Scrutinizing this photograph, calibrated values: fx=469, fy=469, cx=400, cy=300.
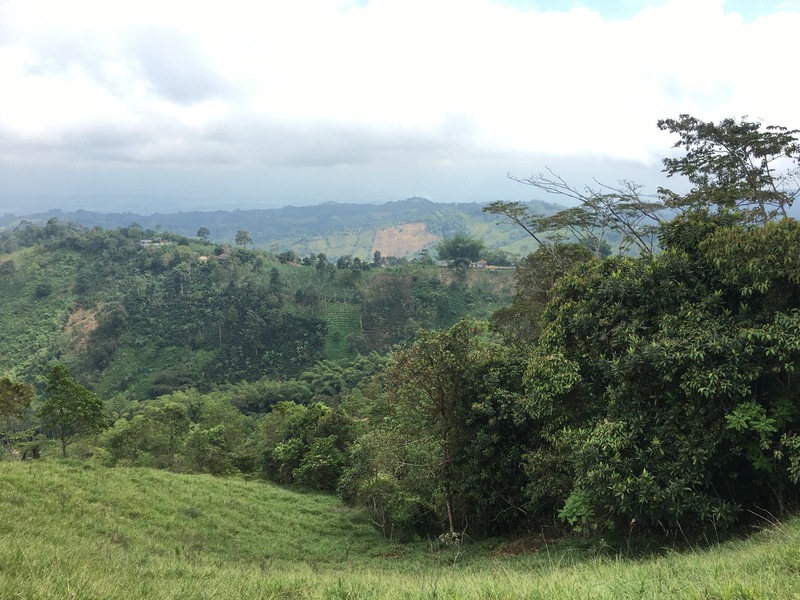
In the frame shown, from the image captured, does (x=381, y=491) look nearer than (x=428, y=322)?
Yes

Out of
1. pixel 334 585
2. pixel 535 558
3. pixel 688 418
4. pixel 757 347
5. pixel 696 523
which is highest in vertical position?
pixel 757 347

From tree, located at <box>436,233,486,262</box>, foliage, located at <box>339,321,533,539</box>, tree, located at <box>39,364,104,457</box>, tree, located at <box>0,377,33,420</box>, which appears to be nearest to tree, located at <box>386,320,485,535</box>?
foliage, located at <box>339,321,533,539</box>

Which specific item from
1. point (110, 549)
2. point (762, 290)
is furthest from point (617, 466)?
point (110, 549)

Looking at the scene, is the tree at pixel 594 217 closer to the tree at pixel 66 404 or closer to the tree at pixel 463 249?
the tree at pixel 66 404

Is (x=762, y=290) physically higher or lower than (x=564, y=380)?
higher

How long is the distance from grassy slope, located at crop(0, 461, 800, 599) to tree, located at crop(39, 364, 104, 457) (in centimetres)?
503

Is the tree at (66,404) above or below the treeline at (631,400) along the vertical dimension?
below

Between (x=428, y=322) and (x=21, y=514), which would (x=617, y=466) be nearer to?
(x=21, y=514)

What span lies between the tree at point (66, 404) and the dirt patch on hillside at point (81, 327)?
2060 inches

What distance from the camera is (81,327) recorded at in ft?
219

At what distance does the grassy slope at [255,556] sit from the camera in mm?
4141

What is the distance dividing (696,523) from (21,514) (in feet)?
39.5

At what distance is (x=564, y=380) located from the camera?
8.34 metres

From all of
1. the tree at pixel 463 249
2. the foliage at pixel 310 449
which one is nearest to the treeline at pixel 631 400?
the foliage at pixel 310 449
